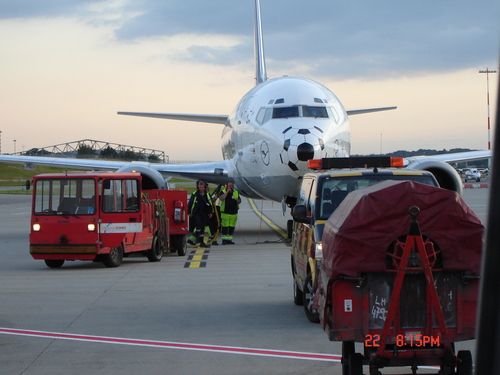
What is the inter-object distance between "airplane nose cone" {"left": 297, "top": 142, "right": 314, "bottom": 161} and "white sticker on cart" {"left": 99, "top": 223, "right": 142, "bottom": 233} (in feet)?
15.5

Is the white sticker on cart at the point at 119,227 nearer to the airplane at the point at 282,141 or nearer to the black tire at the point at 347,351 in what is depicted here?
the airplane at the point at 282,141

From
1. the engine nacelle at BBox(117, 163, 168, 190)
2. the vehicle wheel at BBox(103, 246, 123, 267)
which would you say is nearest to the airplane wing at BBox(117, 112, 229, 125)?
the engine nacelle at BBox(117, 163, 168, 190)

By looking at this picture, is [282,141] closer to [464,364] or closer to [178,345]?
[178,345]

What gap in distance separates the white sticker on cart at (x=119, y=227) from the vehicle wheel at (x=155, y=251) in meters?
1.36

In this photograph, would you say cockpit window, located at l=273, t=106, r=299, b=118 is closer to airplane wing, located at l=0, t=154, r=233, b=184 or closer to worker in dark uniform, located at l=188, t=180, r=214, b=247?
worker in dark uniform, located at l=188, t=180, r=214, b=247

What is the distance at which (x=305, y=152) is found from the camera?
21766 mm

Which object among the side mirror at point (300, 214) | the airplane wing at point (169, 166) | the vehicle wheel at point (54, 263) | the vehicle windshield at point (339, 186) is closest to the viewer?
the side mirror at point (300, 214)

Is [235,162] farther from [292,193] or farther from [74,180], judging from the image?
[74,180]

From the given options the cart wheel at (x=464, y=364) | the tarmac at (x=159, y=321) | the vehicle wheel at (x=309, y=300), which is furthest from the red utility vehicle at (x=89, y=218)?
the cart wheel at (x=464, y=364)

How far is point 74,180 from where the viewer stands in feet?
62.2

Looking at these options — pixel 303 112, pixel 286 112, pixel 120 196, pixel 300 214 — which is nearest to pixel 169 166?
pixel 286 112

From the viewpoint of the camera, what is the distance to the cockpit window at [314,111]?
925 inches

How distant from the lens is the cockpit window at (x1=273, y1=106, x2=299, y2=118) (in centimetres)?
2355

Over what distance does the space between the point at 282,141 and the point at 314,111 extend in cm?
160
